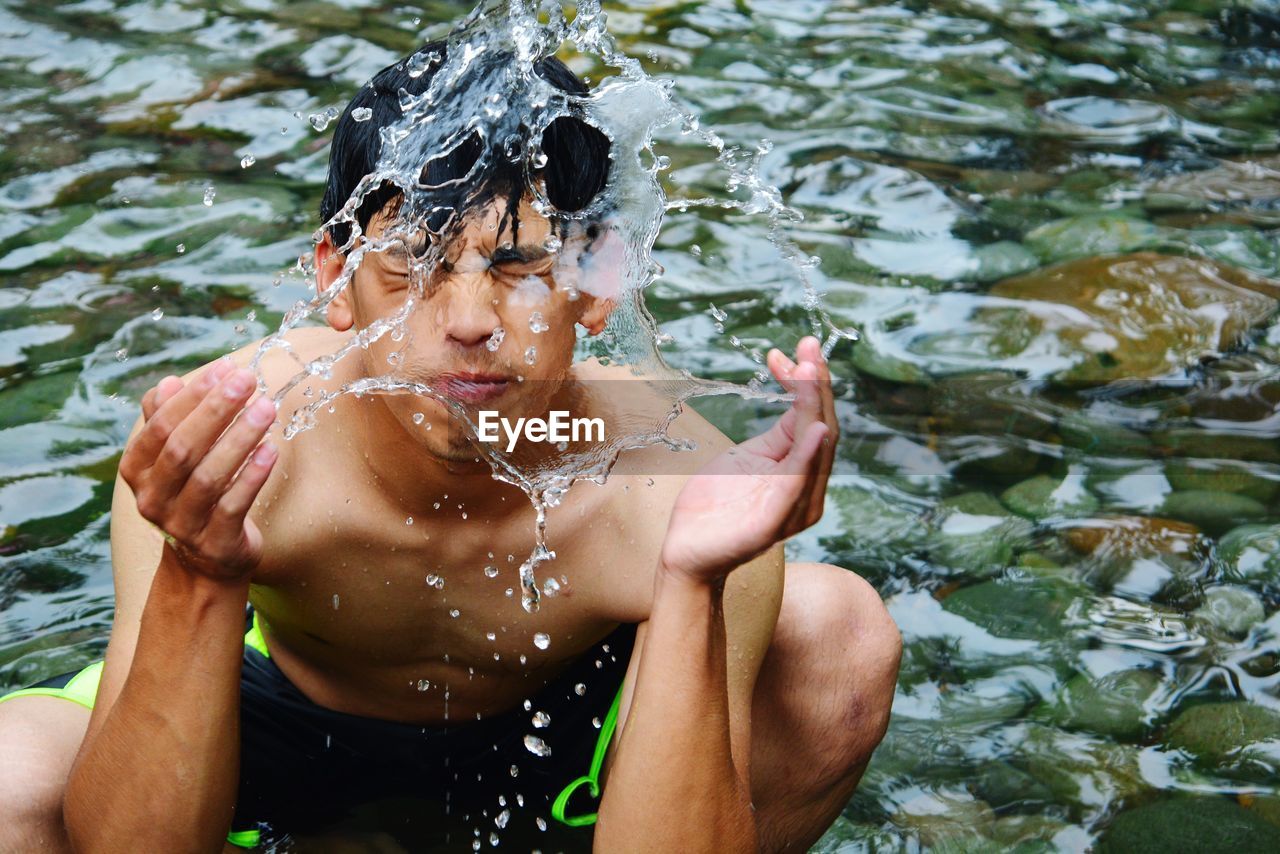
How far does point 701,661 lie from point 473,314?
1.95ft

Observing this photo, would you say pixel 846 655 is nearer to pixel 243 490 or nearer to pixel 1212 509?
pixel 243 490

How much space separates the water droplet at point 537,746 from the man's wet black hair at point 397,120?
2.92 ft

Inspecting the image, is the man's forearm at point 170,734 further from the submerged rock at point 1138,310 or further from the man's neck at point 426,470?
the submerged rock at point 1138,310

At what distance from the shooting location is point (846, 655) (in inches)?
102

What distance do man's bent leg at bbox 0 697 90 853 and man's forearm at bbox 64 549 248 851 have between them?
0.29 feet

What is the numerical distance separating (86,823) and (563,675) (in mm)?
820

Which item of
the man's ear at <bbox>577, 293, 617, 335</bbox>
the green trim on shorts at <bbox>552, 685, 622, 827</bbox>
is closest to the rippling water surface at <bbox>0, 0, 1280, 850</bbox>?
the green trim on shorts at <bbox>552, 685, 622, 827</bbox>

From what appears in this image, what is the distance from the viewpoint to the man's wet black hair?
242 cm

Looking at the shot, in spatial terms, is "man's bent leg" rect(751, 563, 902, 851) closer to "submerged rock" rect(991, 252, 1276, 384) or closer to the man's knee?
the man's knee

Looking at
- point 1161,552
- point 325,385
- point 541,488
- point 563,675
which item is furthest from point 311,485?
point 1161,552

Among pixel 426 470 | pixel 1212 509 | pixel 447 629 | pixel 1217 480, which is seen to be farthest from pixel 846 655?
pixel 1217 480

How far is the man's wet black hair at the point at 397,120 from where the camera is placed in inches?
95.4

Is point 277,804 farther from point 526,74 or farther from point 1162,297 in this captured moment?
point 1162,297

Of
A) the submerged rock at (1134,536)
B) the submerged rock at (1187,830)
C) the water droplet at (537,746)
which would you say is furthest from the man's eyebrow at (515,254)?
the submerged rock at (1134,536)
